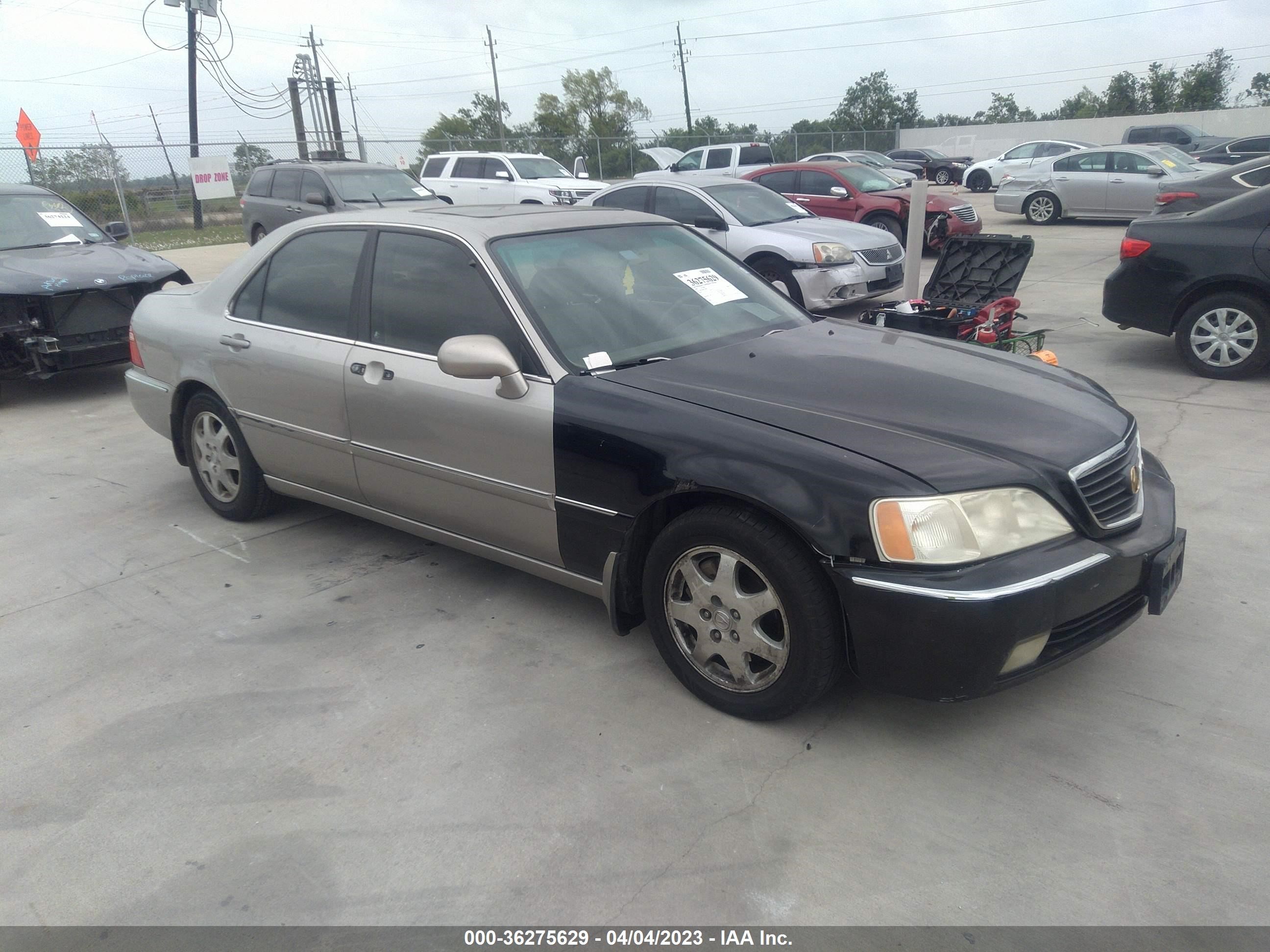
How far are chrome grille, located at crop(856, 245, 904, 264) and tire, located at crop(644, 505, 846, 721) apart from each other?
294 inches

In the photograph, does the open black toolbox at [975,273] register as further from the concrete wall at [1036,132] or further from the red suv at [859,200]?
the concrete wall at [1036,132]

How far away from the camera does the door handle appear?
178 inches

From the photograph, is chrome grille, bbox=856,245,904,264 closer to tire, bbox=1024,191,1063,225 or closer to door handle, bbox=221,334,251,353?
door handle, bbox=221,334,251,353

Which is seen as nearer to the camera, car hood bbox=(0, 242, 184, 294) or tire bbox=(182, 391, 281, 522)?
tire bbox=(182, 391, 281, 522)

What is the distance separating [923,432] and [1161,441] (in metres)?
3.56

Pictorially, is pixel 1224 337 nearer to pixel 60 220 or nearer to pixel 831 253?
pixel 831 253

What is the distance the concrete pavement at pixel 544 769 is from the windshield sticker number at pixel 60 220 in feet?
17.5

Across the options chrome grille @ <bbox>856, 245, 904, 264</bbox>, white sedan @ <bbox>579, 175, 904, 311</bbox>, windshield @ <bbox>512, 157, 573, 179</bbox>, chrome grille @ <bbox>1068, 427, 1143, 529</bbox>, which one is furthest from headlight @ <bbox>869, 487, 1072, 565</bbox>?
windshield @ <bbox>512, 157, 573, 179</bbox>

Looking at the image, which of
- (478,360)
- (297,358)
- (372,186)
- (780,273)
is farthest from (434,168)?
(478,360)

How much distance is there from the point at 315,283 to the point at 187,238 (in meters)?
21.7

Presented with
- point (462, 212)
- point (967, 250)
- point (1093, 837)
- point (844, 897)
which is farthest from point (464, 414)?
point (967, 250)

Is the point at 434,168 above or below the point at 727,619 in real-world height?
above

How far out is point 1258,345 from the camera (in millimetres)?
6742

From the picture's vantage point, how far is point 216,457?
5.00 meters
